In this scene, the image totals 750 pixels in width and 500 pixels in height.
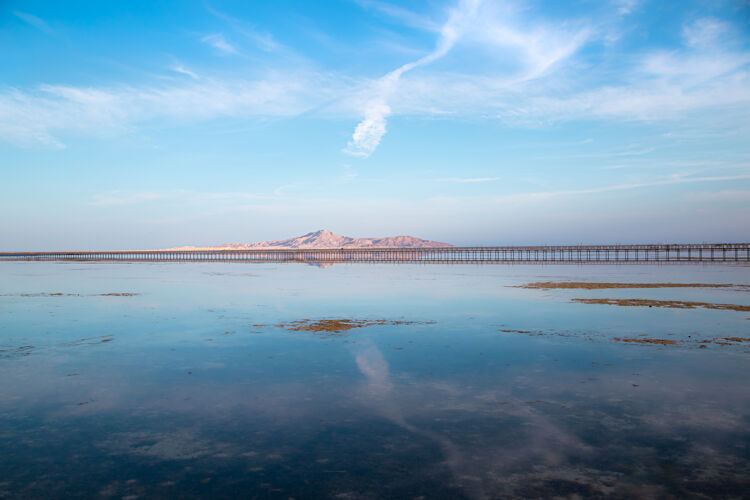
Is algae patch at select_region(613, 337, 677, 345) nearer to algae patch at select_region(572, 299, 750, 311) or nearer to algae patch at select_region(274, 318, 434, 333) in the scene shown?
algae patch at select_region(274, 318, 434, 333)

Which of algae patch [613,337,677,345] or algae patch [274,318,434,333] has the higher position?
algae patch [274,318,434,333]

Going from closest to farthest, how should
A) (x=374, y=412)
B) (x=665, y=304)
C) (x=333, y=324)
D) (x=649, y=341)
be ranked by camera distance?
(x=374, y=412) → (x=649, y=341) → (x=333, y=324) → (x=665, y=304)

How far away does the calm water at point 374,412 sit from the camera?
4836mm

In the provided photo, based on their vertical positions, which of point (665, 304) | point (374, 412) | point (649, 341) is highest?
point (374, 412)

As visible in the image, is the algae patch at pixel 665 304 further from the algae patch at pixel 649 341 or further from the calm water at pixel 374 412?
the algae patch at pixel 649 341

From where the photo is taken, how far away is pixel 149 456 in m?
5.39

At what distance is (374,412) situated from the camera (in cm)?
683

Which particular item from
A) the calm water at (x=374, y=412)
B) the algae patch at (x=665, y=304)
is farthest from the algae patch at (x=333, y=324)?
the algae patch at (x=665, y=304)

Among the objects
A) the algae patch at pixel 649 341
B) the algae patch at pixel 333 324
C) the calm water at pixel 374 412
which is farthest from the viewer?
the algae patch at pixel 333 324

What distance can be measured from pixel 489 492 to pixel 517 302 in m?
17.8

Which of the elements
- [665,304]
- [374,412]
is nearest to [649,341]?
[374,412]

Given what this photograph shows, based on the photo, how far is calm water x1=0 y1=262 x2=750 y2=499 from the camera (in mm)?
4836

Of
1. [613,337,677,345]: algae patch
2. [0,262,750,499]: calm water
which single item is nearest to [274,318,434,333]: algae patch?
[0,262,750,499]: calm water

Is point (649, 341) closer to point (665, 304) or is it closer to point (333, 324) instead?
point (333, 324)
